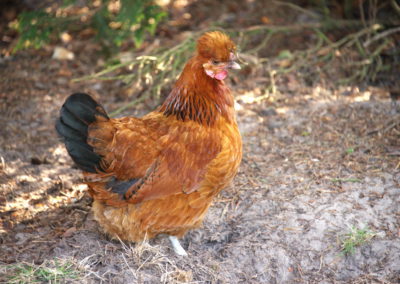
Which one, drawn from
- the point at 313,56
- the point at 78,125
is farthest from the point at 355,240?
the point at 313,56

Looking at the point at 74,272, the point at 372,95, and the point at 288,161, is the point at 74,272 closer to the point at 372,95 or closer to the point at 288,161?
the point at 288,161

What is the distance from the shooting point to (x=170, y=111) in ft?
11.6

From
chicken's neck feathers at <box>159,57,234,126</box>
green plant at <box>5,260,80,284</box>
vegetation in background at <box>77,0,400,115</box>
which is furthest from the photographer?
vegetation in background at <box>77,0,400,115</box>

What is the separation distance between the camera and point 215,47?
3.25m

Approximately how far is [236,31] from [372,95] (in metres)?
1.89

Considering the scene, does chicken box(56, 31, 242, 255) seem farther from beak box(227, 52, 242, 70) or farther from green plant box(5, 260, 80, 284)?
green plant box(5, 260, 80, 284)

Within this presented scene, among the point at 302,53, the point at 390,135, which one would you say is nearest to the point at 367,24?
the point at 302,53

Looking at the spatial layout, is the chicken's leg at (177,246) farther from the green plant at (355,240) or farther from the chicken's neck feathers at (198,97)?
the green plant at (355,240)

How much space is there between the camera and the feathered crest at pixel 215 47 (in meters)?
3.26

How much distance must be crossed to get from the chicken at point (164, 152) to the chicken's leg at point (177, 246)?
0.17m

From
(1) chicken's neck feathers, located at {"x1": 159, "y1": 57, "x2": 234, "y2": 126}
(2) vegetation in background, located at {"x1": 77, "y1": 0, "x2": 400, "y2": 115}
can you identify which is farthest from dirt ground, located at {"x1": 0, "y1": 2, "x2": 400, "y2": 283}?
(1) chicken's neck feathers, located at {"x1": 159, "y1": 57, "x2": 234, "y2": 126}

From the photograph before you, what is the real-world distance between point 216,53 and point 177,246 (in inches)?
60.3

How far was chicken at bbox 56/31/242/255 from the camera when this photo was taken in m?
3.25


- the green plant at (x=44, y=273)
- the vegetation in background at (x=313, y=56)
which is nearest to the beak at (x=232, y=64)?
the green plant at (x=44, y=273)
